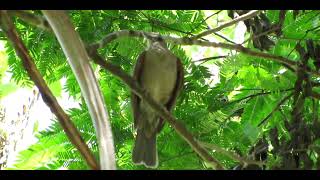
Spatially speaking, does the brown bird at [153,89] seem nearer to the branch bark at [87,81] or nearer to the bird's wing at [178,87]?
the bird's wing at [178,87]

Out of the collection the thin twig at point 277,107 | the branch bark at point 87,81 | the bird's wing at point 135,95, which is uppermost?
the bird's wing at point 135,95

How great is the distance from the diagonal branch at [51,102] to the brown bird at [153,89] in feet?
4.74

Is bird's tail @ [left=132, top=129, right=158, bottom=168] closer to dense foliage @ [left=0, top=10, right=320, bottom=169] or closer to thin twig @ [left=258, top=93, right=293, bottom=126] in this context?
dense foliage @ [left=0, top=10, right=320, bottom=169]

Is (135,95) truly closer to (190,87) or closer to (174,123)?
(190,87)

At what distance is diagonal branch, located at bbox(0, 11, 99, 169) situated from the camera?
2355 mm

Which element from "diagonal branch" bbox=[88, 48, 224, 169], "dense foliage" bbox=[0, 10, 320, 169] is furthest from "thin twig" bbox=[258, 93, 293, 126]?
"diagonal branch" bbox=[88, 48, 224, 169]

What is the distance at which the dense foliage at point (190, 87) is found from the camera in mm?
4070

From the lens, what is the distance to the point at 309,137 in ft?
11.1

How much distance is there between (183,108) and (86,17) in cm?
100

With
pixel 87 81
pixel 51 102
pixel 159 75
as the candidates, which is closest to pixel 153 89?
pixel 159 75

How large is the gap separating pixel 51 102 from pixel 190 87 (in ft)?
6.44

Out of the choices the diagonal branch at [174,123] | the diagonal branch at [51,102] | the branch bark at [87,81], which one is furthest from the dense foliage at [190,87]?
the branch bark at [87,81]
